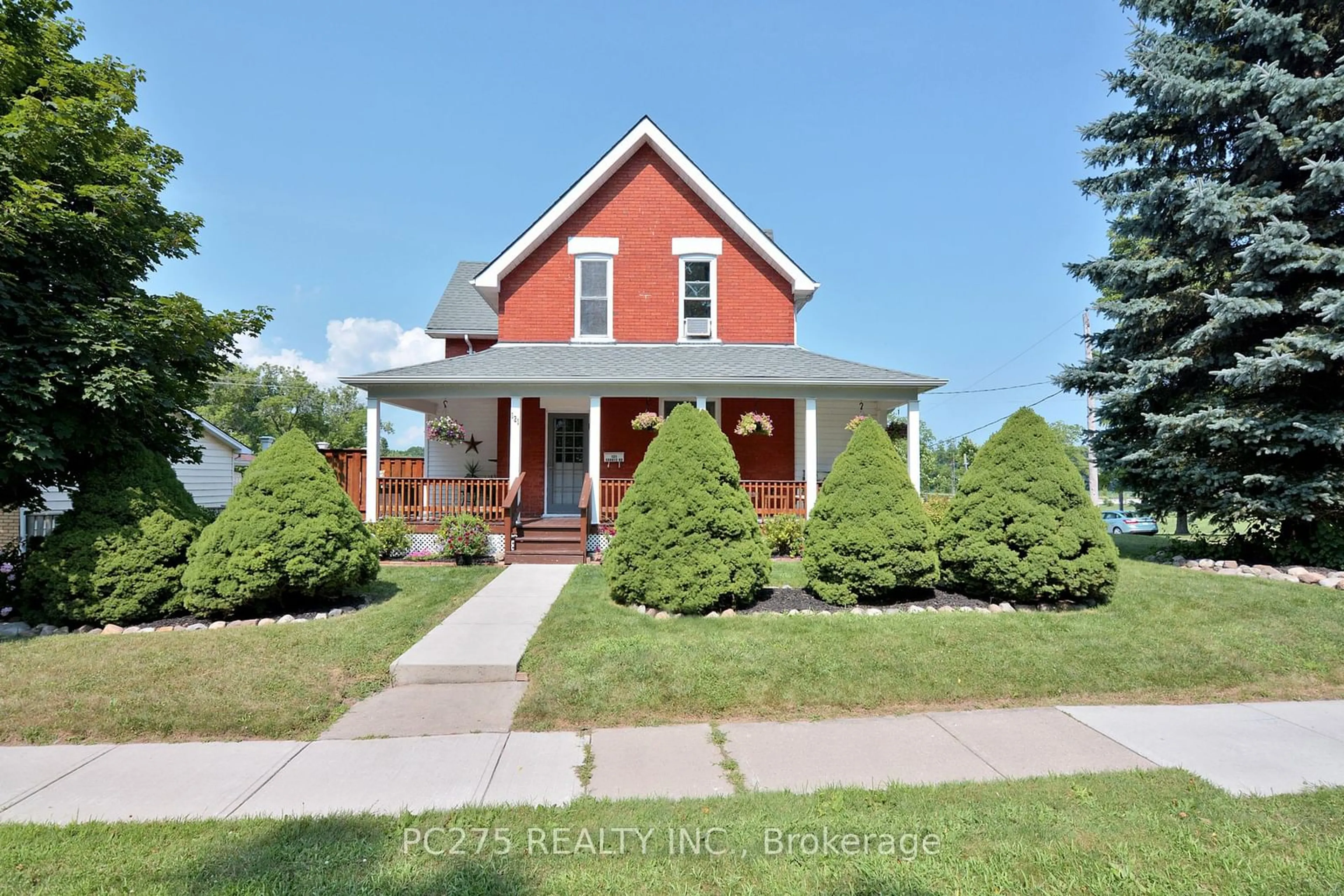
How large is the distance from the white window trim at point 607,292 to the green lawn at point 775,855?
1170cm

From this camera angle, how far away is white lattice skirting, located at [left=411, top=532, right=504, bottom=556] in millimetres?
11312

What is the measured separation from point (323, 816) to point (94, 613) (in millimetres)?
5469

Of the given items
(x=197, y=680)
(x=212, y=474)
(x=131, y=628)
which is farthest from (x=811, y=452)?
(x=212, y=474)

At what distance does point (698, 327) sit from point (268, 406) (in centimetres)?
3595

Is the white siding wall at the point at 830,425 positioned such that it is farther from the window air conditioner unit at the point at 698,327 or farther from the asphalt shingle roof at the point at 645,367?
the window air conditioner unit at the point at 698,327

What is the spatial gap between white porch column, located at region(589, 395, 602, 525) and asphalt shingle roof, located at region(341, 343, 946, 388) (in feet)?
1.83

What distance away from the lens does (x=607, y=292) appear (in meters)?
14.2

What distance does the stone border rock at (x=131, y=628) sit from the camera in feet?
21.3

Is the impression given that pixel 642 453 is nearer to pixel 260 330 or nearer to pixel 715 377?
pixel 715 377

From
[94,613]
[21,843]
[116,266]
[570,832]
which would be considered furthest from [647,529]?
[116,266]

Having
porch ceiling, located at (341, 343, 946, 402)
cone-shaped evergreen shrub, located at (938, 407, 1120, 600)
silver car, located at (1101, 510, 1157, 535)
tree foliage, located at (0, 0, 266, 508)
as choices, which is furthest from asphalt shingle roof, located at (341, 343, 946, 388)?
silver car, located at (1101, 510, 1157, 535)

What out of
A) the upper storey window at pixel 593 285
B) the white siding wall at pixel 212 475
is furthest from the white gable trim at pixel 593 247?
the white siding wall at pixel 212 475

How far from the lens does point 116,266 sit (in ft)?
25.3

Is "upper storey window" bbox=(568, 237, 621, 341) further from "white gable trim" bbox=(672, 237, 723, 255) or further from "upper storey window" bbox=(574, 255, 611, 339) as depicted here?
"white gable trim" bbox=(672, 237, 723, 255)
